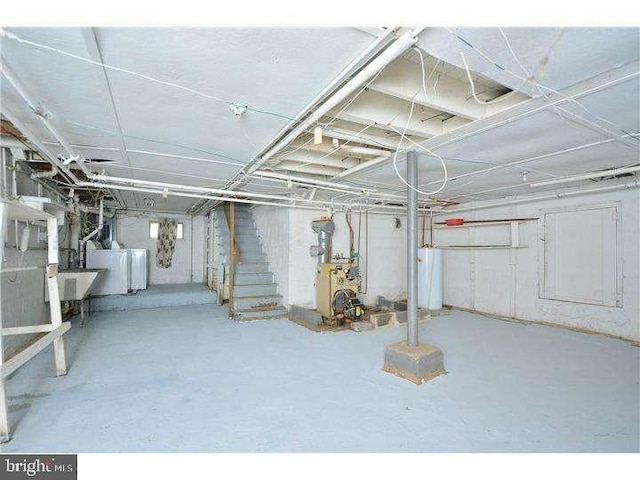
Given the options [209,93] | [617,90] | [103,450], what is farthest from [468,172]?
[103,450]

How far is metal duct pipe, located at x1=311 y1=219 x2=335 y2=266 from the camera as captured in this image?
505 centimetres

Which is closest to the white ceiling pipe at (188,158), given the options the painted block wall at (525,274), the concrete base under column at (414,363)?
the concrete base under column at (414,363)

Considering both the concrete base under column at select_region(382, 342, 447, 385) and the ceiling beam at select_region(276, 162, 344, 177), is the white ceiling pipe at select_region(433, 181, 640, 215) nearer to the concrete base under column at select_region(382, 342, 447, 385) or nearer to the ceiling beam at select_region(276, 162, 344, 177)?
the ceiling beam at select_region(276, 162, 344, 177)

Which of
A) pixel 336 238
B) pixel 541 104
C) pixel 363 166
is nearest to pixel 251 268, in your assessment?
pixel 336 238

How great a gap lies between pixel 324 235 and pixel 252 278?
1.69 m

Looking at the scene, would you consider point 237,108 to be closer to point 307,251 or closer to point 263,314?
point 307,251

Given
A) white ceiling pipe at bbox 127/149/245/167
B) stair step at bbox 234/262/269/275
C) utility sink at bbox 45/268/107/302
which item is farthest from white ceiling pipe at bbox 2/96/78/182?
stair step at bbox 234/262/269/275

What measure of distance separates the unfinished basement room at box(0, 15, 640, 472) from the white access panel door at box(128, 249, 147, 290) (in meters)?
0.57

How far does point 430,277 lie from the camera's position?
5422 mm

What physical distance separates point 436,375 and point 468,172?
2339 millimetres

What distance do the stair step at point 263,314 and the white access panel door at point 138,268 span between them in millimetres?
2690

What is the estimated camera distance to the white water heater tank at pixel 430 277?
17.7 ft

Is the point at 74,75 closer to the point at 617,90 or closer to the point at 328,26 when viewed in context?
the point at 328,26
